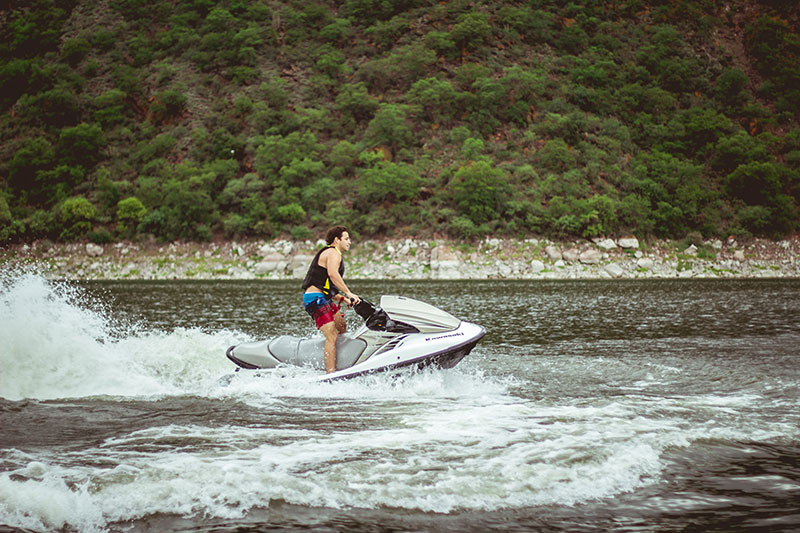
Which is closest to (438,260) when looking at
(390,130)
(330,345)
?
(390,130)

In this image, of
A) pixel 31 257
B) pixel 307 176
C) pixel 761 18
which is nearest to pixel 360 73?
pixel 307 176

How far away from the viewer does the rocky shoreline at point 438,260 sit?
5072cm

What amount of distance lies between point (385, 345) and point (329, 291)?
1197mm

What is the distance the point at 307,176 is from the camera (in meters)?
63.4

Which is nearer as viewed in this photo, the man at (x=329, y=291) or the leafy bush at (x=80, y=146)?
the man at (x=329, y=291)

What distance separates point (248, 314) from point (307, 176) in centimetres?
4504

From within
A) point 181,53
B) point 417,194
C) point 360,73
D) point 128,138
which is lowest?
point 417,194

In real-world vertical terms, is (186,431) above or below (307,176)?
below

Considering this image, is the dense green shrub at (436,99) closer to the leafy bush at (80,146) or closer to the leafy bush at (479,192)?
the leafy bush at (479,192)

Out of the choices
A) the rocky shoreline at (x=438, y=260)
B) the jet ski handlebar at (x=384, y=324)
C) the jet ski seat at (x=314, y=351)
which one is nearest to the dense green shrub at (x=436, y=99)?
the rocky shoreline at (x=438, y=260)

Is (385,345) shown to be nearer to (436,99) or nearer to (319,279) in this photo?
(319,279)

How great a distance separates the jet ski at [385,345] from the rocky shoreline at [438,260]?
41.1m

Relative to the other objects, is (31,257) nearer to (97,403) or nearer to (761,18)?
(97,403)

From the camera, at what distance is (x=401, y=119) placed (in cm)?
6662
